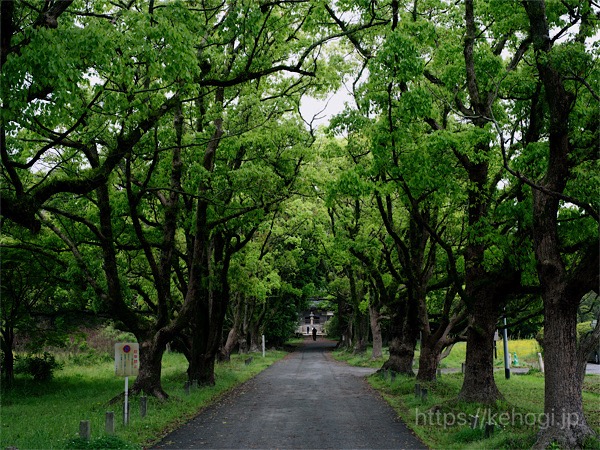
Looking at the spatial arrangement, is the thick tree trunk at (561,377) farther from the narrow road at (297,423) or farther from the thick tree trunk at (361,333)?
the thick tree trunk at (361,333)

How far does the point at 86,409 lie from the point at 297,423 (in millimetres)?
6260

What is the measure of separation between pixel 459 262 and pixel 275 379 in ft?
37.3

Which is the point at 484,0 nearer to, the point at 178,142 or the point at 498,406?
the point at 178,142

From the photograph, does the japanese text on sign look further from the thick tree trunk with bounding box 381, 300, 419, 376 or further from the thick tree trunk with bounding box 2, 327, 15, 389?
the thick tree trunk with bounding box 381, 300, 419, 376

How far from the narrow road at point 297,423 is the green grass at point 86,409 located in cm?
68

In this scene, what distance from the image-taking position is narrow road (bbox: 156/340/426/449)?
434 inches

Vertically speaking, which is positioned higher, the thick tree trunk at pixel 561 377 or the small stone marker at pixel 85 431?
the thick tree trunk at pixel 561 377

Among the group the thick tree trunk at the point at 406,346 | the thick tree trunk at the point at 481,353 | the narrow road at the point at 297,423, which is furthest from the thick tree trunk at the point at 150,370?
the thick tree trunk at the point at 406,346

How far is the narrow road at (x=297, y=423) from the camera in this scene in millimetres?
11031

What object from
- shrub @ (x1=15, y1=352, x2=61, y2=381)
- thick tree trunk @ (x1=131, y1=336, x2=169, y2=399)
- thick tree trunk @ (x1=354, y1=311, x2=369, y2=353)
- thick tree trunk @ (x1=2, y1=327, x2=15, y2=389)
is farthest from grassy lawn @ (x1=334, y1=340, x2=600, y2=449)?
thick tree trunk @ (x1=354, y1=311, x2=369, y2=353)


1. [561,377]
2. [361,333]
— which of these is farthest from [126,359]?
[361,333]

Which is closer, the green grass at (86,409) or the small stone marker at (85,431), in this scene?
the small stone marker at (85,431)

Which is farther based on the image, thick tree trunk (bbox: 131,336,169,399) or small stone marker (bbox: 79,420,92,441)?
thick tree trunk (bbox: 131,336,169,399)

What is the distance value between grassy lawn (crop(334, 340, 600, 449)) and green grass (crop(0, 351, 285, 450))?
19.6ft
